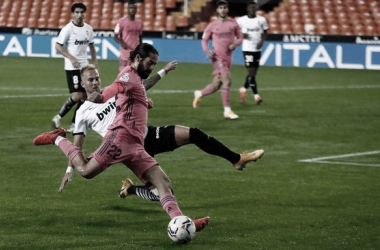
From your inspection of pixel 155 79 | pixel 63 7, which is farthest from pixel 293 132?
pixel 63 7

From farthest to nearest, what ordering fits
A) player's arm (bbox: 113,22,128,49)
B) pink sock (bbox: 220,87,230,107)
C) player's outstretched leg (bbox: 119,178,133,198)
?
player's arm (bbox: 113,22,128,49) → pink sock (bbox: 220,87,230,107) → player's outstretched leg (bbox: 119,178,133,198)

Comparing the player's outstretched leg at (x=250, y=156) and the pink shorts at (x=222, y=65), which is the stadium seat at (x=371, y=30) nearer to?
the pink shorts at (x=222, y=65)

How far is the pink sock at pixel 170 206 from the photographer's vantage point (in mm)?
7812

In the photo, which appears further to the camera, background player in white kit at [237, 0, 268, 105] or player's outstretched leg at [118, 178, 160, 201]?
background player in white kit at [237, 0, 268, 105]

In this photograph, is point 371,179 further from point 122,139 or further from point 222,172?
point 122,139

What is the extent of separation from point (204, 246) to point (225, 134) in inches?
298

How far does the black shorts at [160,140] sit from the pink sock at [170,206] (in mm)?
1272

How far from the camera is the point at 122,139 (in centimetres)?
796

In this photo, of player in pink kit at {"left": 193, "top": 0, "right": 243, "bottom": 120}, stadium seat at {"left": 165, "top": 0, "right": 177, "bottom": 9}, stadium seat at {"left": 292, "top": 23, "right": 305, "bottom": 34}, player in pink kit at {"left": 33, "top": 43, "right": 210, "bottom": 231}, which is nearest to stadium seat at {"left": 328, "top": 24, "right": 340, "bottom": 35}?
stadium seat at {"left": 292, "top": 23, "right": 305, "bottom": 34}

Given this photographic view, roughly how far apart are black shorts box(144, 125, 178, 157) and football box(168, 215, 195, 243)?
5.11ft

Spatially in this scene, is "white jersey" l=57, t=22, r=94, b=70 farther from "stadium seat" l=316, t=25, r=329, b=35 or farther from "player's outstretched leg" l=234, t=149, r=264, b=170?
"stadium seat" l=316, t=25, r=329, b=35

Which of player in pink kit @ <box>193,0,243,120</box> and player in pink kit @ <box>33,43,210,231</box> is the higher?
player in pink kit @ <box>33,43,210,231</box>

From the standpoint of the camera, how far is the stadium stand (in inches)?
1260

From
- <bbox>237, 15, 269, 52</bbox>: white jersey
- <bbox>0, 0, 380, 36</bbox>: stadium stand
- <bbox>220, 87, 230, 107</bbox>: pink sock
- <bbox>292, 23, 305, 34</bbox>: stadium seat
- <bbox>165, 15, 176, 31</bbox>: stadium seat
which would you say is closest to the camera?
<bbox>220, 87, 230, 107</bbox>: pink sock
